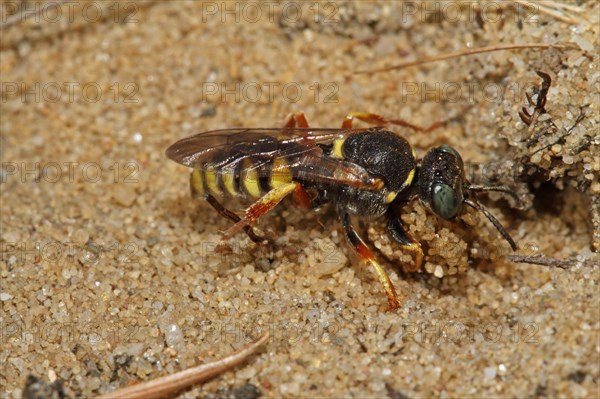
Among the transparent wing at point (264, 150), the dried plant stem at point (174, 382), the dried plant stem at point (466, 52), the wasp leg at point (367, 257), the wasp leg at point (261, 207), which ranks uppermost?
the dried plant stem at point (466, 52)

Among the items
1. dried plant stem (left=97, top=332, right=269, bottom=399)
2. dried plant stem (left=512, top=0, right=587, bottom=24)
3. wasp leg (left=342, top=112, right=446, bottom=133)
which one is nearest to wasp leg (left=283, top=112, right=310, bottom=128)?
wasp leg (left=342, top=112, right=446, bottom=133)

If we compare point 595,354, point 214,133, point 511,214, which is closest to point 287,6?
point 214,133

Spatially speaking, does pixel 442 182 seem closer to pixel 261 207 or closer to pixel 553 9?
pixel 261 207

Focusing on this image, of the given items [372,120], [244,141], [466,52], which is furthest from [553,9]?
[244,141]

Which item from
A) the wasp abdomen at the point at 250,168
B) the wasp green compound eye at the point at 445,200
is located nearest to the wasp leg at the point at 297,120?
the wasp abdomen at the point at 250,168

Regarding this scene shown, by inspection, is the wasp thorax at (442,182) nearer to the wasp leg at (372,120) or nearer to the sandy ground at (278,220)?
the sandy ground at (278,220)

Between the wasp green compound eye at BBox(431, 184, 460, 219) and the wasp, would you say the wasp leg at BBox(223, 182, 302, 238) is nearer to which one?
the wasp

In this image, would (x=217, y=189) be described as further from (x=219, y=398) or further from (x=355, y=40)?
(x=355, y=40)

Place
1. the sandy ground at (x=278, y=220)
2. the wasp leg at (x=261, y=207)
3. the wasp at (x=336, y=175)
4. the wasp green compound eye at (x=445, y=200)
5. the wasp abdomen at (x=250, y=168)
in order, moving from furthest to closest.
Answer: the wasp abdomen at (x=250, y=168) < the wasp leg at (x=261, y=207) < the wasp at (x=336, y=175) < the wasp green compound eye at (x=445, y=200) < the sandy ground at (x=278, y=220)
